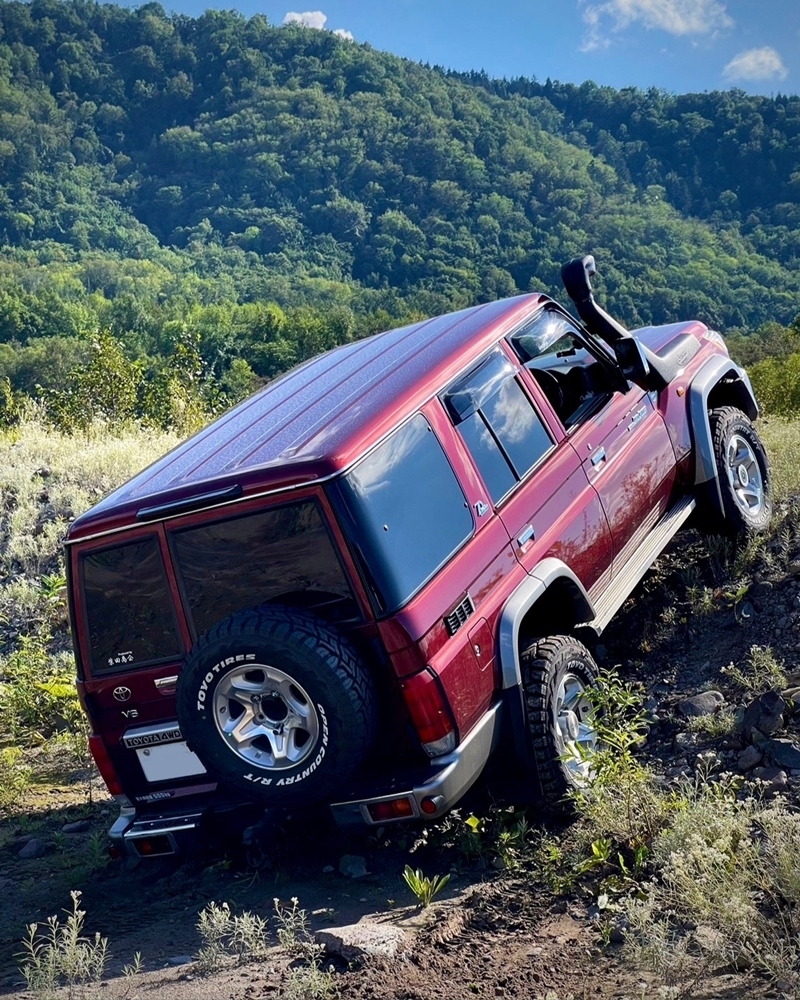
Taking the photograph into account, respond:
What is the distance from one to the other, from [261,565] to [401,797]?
1.03 meters

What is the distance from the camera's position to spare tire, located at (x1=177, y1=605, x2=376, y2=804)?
12.3ft

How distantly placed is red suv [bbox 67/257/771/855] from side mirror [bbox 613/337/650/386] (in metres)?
0.41

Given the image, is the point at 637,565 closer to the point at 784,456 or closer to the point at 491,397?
the point at 491,397

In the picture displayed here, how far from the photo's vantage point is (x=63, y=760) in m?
6.46

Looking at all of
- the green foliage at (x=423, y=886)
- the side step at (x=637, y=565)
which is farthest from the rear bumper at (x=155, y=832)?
the side step at (x=637, y=565)

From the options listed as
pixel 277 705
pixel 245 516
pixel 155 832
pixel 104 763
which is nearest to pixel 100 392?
pixel 104 763

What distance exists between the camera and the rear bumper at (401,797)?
3.84 m

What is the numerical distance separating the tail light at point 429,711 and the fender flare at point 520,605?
0.40 meters

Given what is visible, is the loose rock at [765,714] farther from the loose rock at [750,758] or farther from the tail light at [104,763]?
the tail light at [104,763]

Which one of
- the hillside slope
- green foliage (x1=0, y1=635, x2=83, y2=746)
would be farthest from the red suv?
the hillside slope

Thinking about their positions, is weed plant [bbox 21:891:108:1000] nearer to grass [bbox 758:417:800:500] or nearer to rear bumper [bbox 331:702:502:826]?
rear bumper [bbox 331:702:502:826]

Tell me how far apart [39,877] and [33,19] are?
215043 mm

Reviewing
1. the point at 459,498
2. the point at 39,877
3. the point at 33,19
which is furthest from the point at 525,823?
the point at 33,19

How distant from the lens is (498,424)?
4.78 meters
